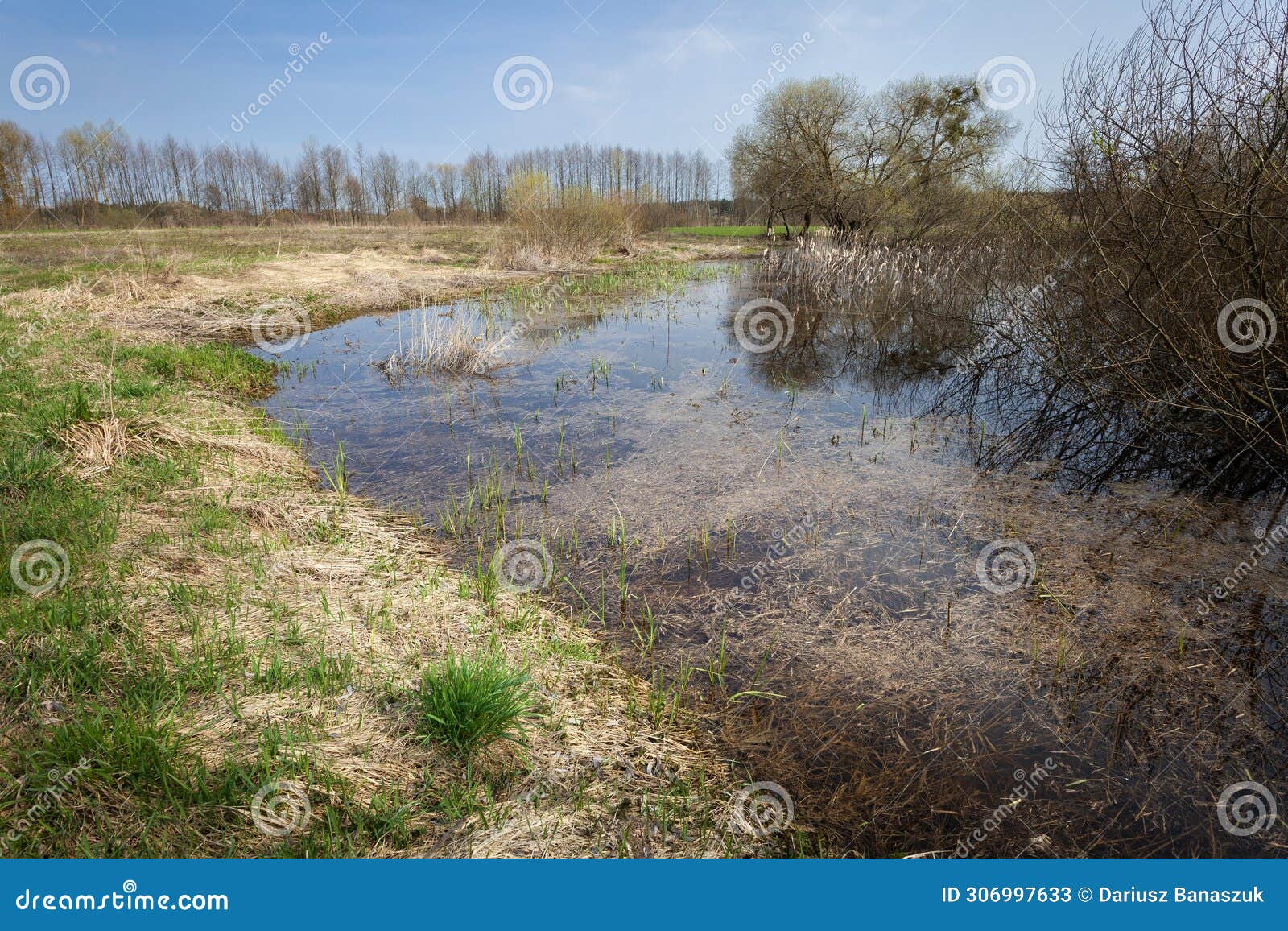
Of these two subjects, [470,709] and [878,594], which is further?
[878,594]

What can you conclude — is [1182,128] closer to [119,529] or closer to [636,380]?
[636,380]

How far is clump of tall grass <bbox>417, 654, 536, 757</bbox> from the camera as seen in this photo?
2.50 m

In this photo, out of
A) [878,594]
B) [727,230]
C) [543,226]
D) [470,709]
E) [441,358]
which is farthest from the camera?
[727,230]

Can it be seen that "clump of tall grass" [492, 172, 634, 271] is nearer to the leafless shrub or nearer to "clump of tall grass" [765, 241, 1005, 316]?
"clump of tall grass" [765, 241, 1005, 316]

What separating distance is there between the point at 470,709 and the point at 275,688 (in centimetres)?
87

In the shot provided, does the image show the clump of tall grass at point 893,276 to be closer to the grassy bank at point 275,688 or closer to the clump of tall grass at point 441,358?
the clump of tall grass at point 441,358

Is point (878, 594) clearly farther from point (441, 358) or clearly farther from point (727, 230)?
point (727, 230)

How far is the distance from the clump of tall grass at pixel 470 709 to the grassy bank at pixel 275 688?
1 cm

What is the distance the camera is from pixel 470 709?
251cm

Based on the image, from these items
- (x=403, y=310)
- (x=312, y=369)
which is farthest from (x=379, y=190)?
(x=312, y=369)

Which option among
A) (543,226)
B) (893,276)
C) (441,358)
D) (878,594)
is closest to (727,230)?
(543,226)

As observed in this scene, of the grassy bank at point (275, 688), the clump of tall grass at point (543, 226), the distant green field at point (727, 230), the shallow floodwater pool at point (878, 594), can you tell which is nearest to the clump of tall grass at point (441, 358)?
the shallow floodwater pool at point (878, 594)

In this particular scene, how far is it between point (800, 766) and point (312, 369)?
8797 mm

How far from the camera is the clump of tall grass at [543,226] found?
20938mm
